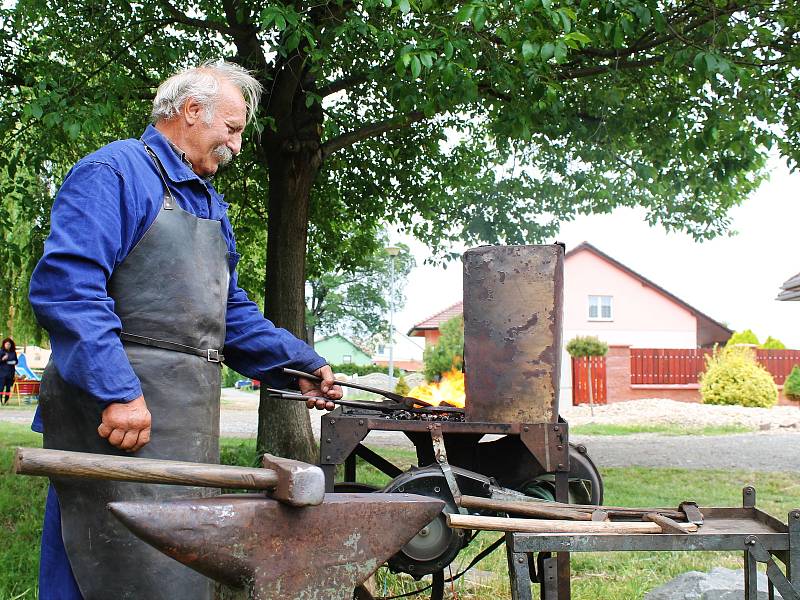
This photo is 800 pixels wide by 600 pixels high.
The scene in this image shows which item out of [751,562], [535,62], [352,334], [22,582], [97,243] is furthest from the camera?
[352,334]

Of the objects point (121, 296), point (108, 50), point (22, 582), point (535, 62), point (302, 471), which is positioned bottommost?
point (22, 582)

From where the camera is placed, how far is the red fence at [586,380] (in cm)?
2412

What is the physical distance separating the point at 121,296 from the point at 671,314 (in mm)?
33700

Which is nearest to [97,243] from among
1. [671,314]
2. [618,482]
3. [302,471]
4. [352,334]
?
[302,471]

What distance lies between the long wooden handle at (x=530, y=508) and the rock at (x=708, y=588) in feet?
3.56

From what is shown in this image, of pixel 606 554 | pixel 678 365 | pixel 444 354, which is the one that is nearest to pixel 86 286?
pixel 606 554

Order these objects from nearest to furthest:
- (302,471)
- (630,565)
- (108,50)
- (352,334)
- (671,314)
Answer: (302,471)
(630,565)
(108,50)
(671,314)
(352,334)

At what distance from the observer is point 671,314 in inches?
1329

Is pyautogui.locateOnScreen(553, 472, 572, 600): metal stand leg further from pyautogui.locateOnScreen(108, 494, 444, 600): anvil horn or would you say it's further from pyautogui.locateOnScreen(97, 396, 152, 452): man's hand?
pyautogui.locateOnScreen(97, 396, 152, 452): man's hand

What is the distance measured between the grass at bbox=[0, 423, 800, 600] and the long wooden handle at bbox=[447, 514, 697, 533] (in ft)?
6.11

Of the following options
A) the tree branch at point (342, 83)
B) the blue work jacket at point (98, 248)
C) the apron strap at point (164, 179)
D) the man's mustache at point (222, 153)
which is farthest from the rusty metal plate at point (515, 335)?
the tree branch at point (342, 83)

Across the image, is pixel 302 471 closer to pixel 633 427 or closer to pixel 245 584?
pixel 245 584

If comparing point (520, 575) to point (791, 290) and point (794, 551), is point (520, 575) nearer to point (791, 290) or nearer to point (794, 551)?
point (794, 551)

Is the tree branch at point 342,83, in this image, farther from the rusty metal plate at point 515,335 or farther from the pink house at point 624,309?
the pink house at point 624,309
